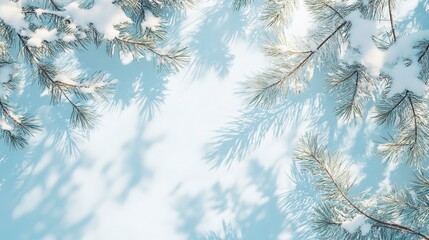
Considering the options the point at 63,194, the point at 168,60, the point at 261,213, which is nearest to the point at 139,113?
the point at 168,60

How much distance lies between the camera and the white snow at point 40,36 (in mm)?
1146

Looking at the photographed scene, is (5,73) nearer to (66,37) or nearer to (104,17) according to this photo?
(66,37)

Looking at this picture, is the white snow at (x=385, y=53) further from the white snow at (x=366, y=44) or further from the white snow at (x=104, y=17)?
the white snow at (x=104, y=17)

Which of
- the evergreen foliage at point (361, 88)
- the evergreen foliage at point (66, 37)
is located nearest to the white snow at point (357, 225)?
the evergreen foliage at point (361, 88)

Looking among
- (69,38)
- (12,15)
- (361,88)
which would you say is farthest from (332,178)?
(12,15)

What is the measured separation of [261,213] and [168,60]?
59 centimetres

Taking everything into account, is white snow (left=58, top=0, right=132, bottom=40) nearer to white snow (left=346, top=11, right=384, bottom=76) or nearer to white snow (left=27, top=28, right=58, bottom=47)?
white snow (left=27, top=28, right=58, bottom=47)

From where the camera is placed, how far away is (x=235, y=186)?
4.83ft

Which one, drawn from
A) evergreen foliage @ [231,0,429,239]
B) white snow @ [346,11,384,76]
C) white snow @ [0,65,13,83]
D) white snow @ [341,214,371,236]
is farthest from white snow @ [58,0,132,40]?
white snow @ [341,214,371,236]

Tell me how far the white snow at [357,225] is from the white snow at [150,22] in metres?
0.75

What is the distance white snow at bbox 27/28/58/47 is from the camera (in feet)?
3.76

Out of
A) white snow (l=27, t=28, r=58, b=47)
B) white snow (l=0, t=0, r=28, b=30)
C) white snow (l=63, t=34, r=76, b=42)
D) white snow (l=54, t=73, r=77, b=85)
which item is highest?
white snow (l=0, t=0, r=28, b=30)

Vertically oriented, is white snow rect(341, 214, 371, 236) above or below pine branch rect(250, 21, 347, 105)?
below

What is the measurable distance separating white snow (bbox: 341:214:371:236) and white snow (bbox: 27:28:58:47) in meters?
0.90
